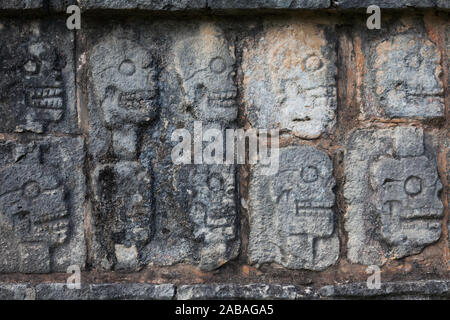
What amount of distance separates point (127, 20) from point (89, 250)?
1352 mm

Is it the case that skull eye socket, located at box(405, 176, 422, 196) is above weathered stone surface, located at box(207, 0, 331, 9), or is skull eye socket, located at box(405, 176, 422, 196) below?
below

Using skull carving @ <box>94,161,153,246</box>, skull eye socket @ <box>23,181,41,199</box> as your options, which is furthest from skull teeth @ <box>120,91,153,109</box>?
skull eye socket @ <box>23,181,41,199</box>

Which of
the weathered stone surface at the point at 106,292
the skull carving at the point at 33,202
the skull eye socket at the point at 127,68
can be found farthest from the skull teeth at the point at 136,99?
the weathered stone surface at the point at 106,292

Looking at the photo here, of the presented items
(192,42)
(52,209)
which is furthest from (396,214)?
(52,209)

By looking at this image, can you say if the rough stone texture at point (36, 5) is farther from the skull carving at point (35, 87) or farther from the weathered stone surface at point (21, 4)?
the skull carving at point (35, 87)

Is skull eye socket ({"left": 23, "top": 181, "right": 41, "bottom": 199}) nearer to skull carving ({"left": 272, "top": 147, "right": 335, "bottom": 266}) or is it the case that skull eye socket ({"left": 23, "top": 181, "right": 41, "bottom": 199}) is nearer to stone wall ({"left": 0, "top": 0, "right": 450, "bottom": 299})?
stone wall ({"left": 0, "top": 0, "right": 450, "bottom": 299})

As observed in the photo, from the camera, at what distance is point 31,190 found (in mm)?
3033

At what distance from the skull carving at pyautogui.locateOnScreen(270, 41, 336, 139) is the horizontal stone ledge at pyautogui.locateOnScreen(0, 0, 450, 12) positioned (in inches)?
10.5

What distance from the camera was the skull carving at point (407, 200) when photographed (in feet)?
10.0

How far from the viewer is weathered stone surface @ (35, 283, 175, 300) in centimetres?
297

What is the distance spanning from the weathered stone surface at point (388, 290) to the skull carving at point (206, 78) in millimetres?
1138

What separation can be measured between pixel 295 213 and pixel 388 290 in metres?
0.67

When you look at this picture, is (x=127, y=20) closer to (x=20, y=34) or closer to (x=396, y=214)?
(x=20, y=34)

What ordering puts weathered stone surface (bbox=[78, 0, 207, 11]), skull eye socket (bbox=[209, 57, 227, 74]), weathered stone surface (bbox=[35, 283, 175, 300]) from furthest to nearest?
skull eye socket (bbox=[209, 57, 227, 74])
weathered stone surface (bbox=[35, 283, 175, 300])
weathered stone surface (bbox=[78, 0, 207, 11])
